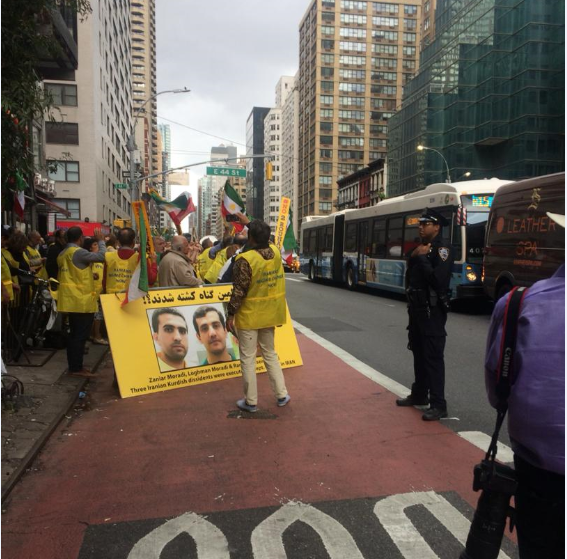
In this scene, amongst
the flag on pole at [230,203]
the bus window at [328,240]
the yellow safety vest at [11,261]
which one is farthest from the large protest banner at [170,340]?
the bus window at [328,240]

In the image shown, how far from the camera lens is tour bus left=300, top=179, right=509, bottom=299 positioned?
13797mm

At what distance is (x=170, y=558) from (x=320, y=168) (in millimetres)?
111352

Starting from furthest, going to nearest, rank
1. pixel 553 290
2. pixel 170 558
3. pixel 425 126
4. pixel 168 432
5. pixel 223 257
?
pixel 425 126 < pixel 223 257 < pixel 168 432 < pixel 170 558 < pixel 553 290

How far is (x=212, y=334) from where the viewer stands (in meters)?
6.90

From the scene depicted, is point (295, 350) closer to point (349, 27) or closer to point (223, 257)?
point (223, 257)

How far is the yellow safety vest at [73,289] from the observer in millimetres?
6660

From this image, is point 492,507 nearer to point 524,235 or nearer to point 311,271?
point 524,235

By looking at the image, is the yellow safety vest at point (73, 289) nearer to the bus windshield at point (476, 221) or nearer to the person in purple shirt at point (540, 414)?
the person in purple shirt at point (540, 414)

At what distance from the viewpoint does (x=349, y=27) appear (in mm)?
114625

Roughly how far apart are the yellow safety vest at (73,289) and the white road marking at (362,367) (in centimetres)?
368

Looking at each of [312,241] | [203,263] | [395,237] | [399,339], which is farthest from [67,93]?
[399,339]

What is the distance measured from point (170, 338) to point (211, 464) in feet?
8.63

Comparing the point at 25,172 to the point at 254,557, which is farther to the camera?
the point at 25,172

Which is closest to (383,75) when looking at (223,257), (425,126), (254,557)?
(425,126)
